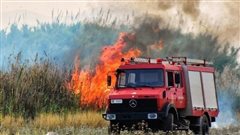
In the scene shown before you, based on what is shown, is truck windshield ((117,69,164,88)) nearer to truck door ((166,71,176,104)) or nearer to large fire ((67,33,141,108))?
truck door ((166,71,176,104))

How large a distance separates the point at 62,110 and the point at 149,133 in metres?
6.45

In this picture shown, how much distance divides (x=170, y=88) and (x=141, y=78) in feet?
3.23

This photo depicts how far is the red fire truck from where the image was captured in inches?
1000

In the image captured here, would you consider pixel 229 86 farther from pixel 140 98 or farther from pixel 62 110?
pixel 140 98

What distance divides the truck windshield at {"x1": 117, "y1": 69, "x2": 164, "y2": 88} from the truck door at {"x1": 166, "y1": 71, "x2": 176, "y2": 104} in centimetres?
27

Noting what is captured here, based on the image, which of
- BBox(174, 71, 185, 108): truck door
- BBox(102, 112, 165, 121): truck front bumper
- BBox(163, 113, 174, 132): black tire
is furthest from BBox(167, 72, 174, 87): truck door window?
BBox(102, 112, 165, 121): truck front bumper

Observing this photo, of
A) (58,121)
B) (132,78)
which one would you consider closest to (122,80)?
(132,78)

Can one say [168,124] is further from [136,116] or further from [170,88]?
[170,88]

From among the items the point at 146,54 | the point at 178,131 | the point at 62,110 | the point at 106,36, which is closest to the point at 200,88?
the point at 178,131

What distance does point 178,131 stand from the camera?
27.6 meters

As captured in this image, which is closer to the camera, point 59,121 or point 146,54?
point 59,121

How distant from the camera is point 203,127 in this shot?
92.3 ft

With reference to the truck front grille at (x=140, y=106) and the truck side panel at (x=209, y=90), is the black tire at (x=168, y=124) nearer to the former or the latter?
the truck front grille at (x=140, y=106)

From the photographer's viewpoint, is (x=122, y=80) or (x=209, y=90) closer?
(x=122, y=80)
